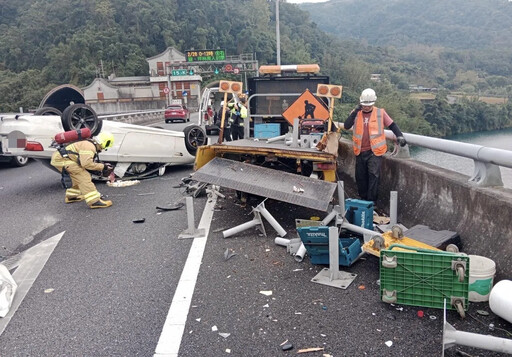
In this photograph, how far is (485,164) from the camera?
159 inches

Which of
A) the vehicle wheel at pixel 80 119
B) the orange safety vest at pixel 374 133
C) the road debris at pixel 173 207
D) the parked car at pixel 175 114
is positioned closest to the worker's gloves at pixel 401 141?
the orange safety vest at pixel 374 133

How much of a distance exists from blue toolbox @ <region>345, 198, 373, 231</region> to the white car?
5.66 m

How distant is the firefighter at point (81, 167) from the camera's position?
711 cm

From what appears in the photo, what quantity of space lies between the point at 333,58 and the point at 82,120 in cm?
11588

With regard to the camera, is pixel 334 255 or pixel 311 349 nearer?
pixel 311 349

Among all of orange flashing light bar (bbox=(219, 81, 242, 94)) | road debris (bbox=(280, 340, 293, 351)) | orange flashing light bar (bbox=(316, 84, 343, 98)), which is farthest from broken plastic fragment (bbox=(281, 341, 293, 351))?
orange flashing light bar (bbox=(219, 81, 242, 94))

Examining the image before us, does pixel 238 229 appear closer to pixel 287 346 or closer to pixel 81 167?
pixel 287 346

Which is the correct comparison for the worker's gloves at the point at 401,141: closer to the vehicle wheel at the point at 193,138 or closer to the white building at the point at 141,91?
the vehicle wheel at the point at 193,138

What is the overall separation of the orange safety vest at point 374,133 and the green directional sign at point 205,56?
5392 centimetres

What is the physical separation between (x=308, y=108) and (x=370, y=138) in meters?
2.14

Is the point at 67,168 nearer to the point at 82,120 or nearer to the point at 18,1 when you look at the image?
the point at 82,120

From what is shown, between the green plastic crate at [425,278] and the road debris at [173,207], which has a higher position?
the green plastic crate at [425,278]

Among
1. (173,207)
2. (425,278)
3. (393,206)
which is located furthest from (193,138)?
(425,278)

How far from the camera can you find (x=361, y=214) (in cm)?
500
